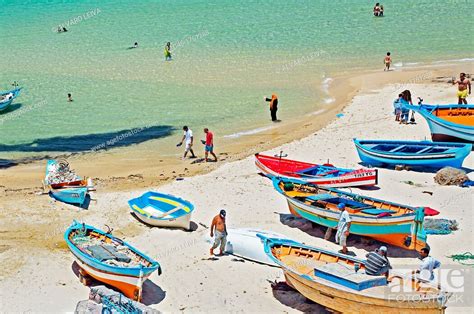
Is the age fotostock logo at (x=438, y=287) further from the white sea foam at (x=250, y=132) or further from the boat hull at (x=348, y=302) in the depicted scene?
the white sea foam at (x=250, y=132)

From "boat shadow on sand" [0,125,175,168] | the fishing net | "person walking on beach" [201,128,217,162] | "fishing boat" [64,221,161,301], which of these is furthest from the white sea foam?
"fishing boat" [64,221,161,301]

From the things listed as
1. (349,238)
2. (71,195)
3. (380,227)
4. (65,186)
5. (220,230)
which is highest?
(65,186)

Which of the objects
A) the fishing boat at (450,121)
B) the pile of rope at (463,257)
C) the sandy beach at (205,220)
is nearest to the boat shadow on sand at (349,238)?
the sandy beach at (205,220)

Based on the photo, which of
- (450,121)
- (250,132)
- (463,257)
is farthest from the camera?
(250,132)

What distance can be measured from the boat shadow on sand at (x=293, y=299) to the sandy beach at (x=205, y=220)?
0.09 ft

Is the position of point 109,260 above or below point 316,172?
below

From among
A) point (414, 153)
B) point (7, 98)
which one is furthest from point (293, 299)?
point (7, 98)

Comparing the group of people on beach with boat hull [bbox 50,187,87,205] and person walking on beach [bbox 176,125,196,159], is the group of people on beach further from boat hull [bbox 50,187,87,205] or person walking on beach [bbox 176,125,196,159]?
boat hull [bbox 50,187,87,205]

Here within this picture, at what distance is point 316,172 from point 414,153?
3.17 m

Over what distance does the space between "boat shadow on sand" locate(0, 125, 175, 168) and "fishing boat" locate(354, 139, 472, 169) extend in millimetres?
9515

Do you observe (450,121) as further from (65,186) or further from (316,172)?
(65,186)

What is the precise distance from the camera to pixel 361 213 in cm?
1888

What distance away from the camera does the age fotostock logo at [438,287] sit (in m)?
14.0

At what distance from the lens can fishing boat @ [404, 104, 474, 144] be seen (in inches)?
1009
